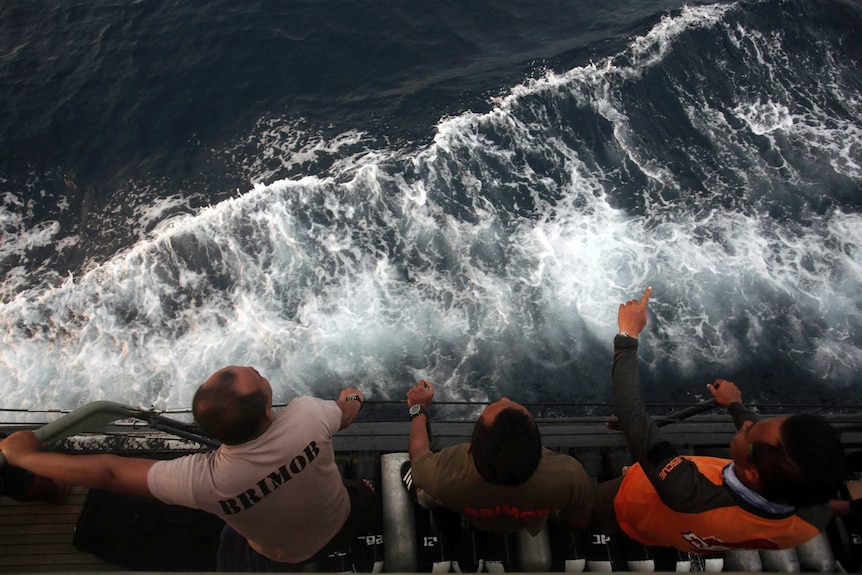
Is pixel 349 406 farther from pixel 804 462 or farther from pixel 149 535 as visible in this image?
pixel 804 462

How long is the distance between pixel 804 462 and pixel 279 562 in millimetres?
3528

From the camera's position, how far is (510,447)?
2.93m

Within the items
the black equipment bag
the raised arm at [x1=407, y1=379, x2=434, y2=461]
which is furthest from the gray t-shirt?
the black equipment bag

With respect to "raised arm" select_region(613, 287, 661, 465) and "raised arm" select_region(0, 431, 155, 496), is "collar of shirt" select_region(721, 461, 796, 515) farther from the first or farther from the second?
"raised arm" select_region(0, 431, 155, 496)

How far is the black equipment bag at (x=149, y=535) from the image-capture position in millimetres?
4715

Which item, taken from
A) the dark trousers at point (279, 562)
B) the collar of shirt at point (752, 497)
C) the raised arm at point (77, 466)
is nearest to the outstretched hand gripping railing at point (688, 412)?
the collar of shirt at point (752, 497)

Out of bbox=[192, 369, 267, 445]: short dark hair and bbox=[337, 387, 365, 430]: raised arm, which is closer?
bbox=[192, 369, 267, 445]: short dark hair

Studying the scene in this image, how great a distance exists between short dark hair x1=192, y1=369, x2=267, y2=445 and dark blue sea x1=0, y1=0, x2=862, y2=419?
6607mm

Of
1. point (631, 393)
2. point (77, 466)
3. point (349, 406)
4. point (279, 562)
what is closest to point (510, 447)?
point (631, 393)

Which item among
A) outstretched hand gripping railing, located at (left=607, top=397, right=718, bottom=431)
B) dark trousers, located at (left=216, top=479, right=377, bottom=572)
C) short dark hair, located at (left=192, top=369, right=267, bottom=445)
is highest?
short dark hair, located at (left=192, top=369, right=267, bottom=445)

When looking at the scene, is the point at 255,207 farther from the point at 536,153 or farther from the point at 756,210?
the point at 756,210

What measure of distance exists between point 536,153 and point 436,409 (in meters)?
7.35

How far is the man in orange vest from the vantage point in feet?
8.60

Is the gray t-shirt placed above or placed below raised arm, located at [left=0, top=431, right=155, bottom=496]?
below
